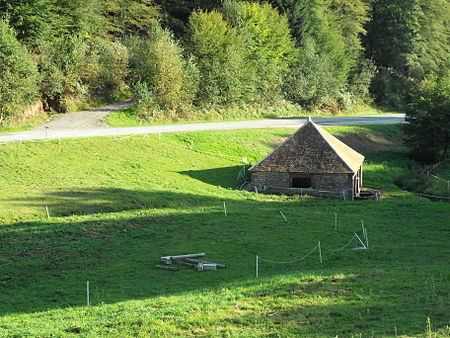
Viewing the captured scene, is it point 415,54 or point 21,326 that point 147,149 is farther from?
point 415,54

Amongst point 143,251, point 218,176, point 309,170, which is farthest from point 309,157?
point 143,251

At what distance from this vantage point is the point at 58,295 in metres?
21.9

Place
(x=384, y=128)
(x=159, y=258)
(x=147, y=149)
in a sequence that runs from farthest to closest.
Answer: (x=384, y=128) < (x=147, y=149) < (x=159, y=258)

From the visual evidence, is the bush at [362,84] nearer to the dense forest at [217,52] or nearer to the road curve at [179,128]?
the dense forest at [217,52]

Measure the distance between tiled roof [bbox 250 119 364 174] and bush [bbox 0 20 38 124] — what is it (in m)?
24.5

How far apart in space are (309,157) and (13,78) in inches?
1151

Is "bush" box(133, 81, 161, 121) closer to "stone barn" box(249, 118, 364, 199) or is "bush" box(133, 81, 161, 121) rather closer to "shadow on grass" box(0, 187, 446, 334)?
"stone barn" box(249, 118, 364, 199)

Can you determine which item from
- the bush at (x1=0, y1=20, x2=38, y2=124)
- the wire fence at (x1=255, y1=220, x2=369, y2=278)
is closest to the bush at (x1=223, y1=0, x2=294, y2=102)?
the bush at (x1=0, y1=20, x2=38, y2=124)

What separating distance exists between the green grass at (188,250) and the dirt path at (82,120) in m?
7.37

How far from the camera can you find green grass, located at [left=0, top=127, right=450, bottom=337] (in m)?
16.9

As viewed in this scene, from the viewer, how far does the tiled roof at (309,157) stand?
144ft

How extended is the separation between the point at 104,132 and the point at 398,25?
2833 inches

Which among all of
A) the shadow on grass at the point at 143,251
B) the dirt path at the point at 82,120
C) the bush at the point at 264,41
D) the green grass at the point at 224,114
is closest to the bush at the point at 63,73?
the dirt path at the point at 82,120

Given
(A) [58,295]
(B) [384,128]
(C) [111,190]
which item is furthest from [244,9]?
(A) [58,295]
